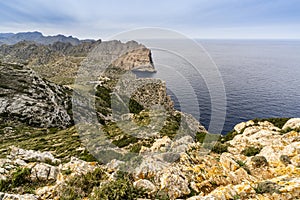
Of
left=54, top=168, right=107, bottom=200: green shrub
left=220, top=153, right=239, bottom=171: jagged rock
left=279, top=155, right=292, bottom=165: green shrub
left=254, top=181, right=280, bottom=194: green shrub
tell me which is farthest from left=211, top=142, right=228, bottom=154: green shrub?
left=54, top=168, right=107, bottom=200: green shrub

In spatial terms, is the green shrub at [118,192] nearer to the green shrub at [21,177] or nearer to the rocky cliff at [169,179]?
the rocky cliff at [169,179]

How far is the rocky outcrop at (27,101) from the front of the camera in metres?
42.9

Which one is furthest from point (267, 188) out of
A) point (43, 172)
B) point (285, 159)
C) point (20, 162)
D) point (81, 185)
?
point (20, 162)

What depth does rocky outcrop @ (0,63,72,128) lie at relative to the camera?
141 ft

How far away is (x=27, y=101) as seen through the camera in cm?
4662

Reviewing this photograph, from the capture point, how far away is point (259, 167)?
49.7 feet

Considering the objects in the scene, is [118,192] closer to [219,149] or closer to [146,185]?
[146,185]

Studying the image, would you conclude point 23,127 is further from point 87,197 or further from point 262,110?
point 262,110

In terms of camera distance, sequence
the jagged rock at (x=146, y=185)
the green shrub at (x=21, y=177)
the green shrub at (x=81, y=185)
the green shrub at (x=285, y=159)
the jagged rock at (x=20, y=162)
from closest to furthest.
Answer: the green shrub at (x=81, y=185)
the jagged rock at (x=146, y=185)
the green shrub at (x=21, y=177)
the green shrub at (x=285, y=159)
the jagged rock at (x=20, y=162)

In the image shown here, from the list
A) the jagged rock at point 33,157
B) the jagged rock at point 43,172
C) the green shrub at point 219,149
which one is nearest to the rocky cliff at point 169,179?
the jagged rock at point 43,172

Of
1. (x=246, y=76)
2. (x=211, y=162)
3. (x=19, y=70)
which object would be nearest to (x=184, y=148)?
(x=211, y=162)

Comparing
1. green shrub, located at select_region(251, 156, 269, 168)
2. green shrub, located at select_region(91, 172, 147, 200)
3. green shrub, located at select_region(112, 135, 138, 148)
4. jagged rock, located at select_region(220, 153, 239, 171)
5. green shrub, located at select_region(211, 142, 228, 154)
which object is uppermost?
green shrub, located at select_region(91, 172, 147, 200)

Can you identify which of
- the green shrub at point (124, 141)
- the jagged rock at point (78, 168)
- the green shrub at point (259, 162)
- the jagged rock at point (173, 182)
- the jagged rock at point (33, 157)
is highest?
the jagged rock at point (173, 182)

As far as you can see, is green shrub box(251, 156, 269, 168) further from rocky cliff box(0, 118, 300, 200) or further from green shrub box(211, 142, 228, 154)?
green shrub box(211, 142, 228, 154)
